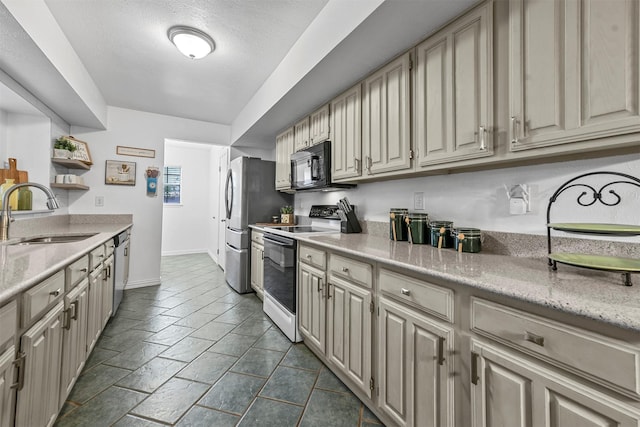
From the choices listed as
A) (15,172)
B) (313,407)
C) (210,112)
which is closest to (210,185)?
(210,112)

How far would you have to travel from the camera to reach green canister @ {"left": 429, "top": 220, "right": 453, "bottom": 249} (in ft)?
5.45

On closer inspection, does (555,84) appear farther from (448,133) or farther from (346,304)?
(346,304)

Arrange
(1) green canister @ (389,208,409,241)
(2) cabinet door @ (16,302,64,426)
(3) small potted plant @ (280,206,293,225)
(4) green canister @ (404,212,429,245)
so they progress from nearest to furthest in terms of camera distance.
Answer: (2) cabinet door @ (16,302,64,426), (4) green canister @ (404,212,429,245), (1) green canister @ (389,208,409,241), (3) small potted plant @ (280,206,293,225)

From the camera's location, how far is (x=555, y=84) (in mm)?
1085

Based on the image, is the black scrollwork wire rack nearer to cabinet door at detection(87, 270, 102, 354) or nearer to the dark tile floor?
the dark tile floor

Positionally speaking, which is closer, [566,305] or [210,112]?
[566,305]

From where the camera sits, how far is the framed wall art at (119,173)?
370 cm

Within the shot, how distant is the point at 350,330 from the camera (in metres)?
1.66

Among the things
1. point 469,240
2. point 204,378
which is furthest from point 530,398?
point 204,378

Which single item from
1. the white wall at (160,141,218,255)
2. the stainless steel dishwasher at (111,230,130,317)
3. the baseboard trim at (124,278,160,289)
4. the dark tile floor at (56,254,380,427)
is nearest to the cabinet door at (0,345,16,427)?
the dark tile floor at (56,254,380,427)

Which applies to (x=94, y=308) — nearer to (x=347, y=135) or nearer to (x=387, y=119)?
(x=347, y=135)

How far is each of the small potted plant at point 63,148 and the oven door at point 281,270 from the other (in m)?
2.47

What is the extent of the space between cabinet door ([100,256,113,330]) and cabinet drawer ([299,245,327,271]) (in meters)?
1.61

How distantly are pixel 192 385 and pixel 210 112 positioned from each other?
3.46 meters
